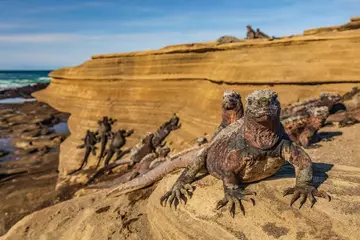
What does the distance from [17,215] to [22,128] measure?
48.9ft

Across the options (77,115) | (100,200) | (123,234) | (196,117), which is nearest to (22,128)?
(77,115)

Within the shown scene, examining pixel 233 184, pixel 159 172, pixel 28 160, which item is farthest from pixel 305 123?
pixel 28 160

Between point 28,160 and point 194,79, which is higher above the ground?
point 194,79

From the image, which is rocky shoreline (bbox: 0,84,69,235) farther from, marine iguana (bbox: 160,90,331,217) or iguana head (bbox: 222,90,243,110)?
marine iguana (bbox: 160,90,331,217)

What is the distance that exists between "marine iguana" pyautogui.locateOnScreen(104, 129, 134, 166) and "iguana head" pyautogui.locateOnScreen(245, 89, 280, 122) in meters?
10.6

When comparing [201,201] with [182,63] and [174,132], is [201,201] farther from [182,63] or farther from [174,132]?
[182,63]

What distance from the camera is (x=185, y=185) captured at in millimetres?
4109

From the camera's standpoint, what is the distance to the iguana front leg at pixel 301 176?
3300 mm

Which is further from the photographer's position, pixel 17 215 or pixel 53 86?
pixel 53 86

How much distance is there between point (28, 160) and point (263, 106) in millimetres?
14376

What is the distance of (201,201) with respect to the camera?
3762mm

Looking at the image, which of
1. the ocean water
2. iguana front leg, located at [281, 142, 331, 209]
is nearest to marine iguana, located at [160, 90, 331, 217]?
iguana front leg, located at [281, 142, 331, 209]

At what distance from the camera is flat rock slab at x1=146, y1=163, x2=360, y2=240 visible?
2982mm

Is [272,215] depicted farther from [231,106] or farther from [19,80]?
[19,80]
